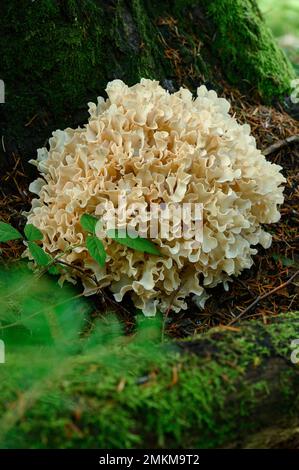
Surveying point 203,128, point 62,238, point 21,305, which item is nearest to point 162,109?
point 203,128

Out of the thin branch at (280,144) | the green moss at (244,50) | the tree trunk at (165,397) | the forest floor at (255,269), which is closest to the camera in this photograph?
the tree trunk at (165,397)

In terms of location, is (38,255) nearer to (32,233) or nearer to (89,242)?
(32,233)

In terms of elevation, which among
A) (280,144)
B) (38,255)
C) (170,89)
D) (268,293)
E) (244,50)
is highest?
(244,50)

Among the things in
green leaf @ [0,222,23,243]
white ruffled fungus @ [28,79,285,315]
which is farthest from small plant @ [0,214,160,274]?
white ruffled fungus @ [28,79,285,315]

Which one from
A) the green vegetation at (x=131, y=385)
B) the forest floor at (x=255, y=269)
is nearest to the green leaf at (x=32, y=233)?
the forest floor at (x=255, y=269)

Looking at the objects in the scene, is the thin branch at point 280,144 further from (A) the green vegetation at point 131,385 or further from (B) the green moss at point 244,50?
(A) the green vegetation at point 131,385

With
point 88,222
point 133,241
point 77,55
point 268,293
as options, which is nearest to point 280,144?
point 268,293
